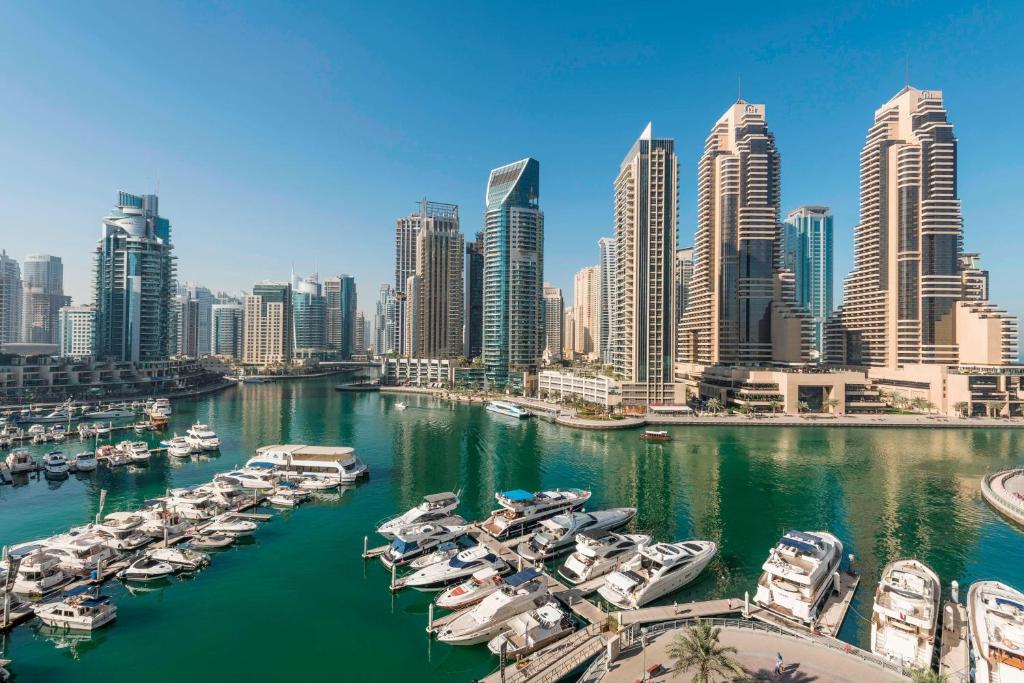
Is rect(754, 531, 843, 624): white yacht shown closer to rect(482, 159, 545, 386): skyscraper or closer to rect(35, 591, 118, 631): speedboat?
rect(35, 591, 118, 631): speedboat

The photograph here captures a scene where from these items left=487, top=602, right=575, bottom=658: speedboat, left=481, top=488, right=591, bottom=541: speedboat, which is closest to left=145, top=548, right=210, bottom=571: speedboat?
left=481, top=488, right=591, bottom=541: speedboat

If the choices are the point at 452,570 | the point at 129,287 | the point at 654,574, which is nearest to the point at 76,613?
the point at 452,570

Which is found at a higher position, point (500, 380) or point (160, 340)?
point (160, 340)

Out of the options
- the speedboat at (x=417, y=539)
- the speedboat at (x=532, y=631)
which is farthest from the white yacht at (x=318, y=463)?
the speedboat at (x=532, y=631)

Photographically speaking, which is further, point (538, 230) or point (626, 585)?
point (538, 230)

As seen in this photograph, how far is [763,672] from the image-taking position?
20.9 metres

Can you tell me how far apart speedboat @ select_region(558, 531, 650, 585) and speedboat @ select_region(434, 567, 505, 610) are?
5.09 metres

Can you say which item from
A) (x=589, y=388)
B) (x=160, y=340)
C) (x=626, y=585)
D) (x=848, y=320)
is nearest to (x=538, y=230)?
(x=589, y=388)

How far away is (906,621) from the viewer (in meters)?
24.9

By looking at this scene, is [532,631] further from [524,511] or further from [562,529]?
[524,511]

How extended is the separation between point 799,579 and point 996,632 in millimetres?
8192

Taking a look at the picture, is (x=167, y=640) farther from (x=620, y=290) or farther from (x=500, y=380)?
(x=500, y=380)

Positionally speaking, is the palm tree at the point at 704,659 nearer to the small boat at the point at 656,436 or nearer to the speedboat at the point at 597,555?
the speedboat at the point at 597,555

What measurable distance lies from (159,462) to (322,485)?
2866 centimetres
